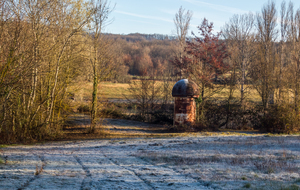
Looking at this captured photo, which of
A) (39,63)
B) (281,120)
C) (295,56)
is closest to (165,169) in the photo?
(39,63)

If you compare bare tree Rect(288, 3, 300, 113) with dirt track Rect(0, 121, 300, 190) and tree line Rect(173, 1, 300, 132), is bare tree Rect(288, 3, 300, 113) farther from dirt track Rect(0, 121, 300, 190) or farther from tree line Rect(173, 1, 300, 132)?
dirt track Rect(0, 121, 300, 190)

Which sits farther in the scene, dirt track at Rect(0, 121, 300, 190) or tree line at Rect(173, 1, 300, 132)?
tree line at Rect(173, 1, 300, 132)

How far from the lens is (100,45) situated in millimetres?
A: 16641

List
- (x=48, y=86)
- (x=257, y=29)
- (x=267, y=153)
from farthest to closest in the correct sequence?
(x=257, y=29) → (x=48, y=86) → (x=267, y=153)

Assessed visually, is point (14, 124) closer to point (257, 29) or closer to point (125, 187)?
point (125, 187)

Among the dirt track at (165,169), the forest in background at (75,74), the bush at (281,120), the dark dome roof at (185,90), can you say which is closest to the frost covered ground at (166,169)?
the dirt track at (165,169)

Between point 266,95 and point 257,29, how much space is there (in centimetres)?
1506

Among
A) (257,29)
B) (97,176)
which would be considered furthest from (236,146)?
(257,29)

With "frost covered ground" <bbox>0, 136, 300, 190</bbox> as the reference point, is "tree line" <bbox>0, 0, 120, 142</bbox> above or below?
above

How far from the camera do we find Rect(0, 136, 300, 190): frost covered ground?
5.55 metres

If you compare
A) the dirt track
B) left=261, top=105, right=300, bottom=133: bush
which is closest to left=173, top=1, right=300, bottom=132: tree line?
left=261, top=105, right=300, bottom=133: bush

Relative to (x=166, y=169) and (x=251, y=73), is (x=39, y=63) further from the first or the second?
(x=251, y=73)

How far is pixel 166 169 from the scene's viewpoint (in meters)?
7.09

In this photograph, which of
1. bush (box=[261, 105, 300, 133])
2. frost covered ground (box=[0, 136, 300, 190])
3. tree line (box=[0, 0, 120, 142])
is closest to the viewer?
frost covered ground (box=[0, 136, 300, 190])
